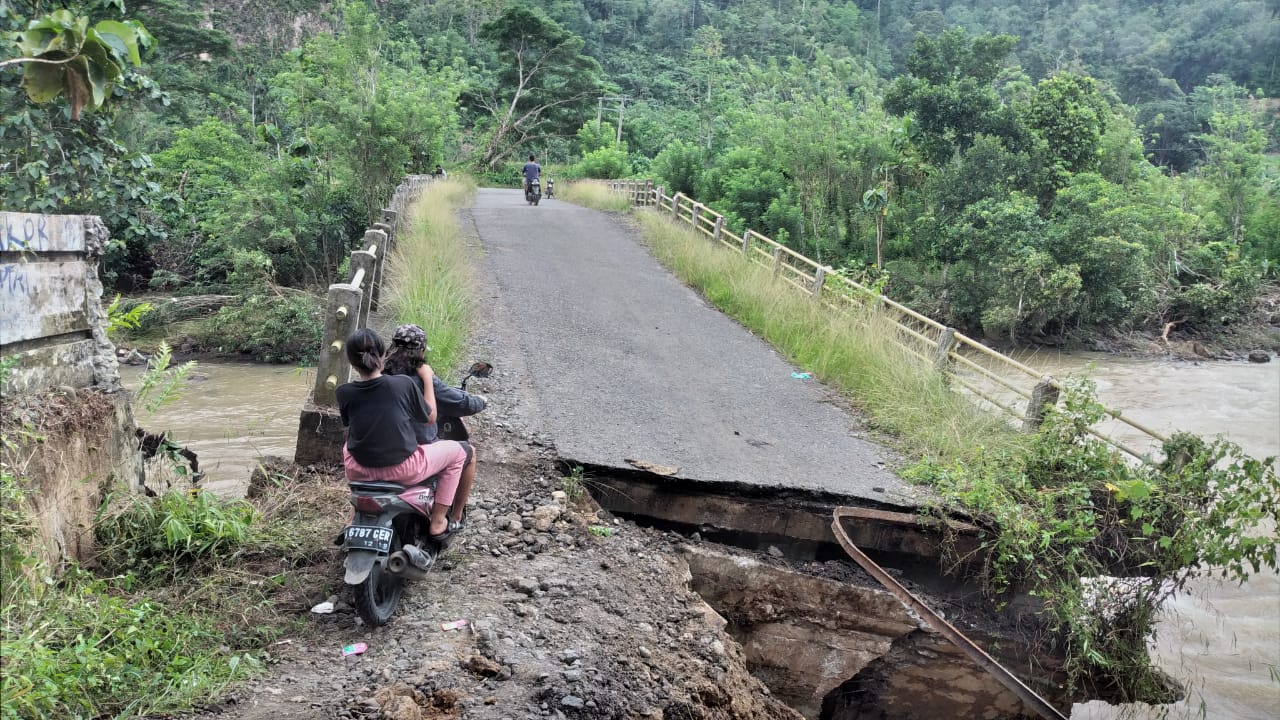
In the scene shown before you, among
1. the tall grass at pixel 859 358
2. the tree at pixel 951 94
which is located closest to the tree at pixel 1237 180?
the tree at pixel 951 94

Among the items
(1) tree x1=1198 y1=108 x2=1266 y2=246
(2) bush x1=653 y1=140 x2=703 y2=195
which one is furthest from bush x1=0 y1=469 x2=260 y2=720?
(1) tree x1=1198 y1=108 x2=1266 y2=246

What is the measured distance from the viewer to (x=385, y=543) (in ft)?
13.1

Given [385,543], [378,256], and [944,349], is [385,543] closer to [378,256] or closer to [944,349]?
[944,349]

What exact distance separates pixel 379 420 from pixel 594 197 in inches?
942

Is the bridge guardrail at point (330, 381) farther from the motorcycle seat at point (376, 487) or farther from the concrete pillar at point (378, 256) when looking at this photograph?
the concrete pillar at point (378, 256)

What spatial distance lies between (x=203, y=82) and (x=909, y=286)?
30.0 meters

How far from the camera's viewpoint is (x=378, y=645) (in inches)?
154

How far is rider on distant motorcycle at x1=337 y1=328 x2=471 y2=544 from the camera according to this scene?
4215 mm

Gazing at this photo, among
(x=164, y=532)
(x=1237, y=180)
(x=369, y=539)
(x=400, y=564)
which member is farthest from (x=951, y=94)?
(x=164, y=532)

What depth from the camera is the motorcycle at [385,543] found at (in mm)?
3938

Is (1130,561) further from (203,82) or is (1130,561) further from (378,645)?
(203,82)

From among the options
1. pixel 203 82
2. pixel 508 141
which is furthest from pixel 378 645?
pixel 508 141

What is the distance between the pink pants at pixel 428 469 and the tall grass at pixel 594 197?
69.9 feet

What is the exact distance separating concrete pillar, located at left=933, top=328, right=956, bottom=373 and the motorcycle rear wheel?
661cm
